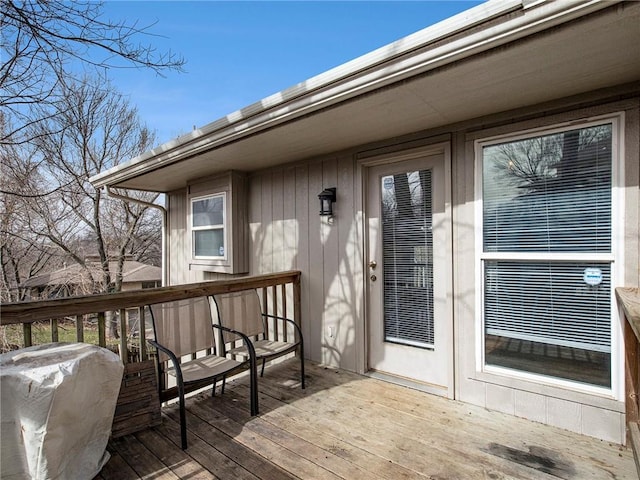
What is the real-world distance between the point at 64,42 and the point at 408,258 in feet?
9.75

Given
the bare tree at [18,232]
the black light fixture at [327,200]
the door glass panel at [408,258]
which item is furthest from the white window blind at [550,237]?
the bare tree at [18,232]

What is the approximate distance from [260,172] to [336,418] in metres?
2.87

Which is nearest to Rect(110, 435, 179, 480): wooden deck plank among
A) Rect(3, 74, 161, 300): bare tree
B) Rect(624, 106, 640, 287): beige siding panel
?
Rect(624, 106, 640, 287): beige siding panel

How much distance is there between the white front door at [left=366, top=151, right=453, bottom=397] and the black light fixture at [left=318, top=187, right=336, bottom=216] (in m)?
0.38

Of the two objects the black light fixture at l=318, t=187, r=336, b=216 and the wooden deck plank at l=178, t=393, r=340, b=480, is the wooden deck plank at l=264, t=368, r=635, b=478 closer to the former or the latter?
the wooden deck plank at l=178, t=393, r=340, b=480

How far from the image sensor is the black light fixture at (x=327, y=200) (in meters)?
3.45

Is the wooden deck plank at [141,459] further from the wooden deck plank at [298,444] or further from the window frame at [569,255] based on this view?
the window frame at [569,255]

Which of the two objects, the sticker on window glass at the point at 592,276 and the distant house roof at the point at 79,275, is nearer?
the sticker on window glass at the point at 592,276

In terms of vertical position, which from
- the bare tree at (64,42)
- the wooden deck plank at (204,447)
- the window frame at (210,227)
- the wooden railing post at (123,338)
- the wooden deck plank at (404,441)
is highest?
the bare tree at (64,42)

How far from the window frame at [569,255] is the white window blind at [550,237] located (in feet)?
0.06

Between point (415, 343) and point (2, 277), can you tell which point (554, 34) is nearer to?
point (415, 343)

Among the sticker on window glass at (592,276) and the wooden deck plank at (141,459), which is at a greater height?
the sticker on window glass at (592,276)

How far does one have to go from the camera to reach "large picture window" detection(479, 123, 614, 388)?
2.17 m

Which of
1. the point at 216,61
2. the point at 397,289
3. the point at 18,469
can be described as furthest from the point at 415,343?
the point at 216,61
